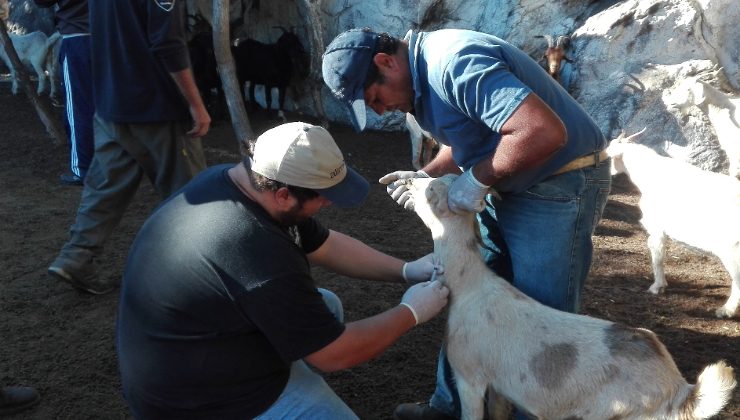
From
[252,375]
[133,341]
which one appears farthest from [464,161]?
[133,341]

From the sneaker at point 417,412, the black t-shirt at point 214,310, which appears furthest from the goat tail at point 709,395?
the black t-shirt at point 214,310

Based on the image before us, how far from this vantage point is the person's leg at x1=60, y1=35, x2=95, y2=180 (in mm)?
4730

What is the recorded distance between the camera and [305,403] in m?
2.35

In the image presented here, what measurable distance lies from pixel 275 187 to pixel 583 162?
45.3 inches

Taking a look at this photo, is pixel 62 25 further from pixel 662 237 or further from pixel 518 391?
pixel 662 237

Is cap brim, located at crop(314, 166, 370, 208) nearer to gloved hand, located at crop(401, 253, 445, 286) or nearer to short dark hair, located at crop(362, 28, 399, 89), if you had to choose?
short dark hair, located at crop(362, 28, 399, 89)

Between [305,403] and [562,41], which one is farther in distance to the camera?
[562,41]

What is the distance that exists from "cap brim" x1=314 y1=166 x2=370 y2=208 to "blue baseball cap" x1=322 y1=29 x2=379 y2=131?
A: 0.31 metres

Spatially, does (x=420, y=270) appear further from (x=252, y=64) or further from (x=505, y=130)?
(x=252, y=64)

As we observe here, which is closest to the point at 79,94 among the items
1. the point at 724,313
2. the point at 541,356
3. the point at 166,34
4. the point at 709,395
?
the point at 166,34

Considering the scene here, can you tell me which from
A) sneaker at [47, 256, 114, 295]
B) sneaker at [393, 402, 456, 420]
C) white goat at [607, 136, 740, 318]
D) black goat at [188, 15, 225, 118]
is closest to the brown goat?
white goat at [607, 136, 740, 318]

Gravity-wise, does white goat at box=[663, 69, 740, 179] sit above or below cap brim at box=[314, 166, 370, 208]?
below

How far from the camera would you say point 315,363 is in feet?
7.20

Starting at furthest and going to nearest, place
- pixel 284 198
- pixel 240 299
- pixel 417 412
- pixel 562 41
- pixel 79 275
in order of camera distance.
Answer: pixel 562 41, pixel 79 275, pixel 417 412, pixel 284 198, pixel 240 299
